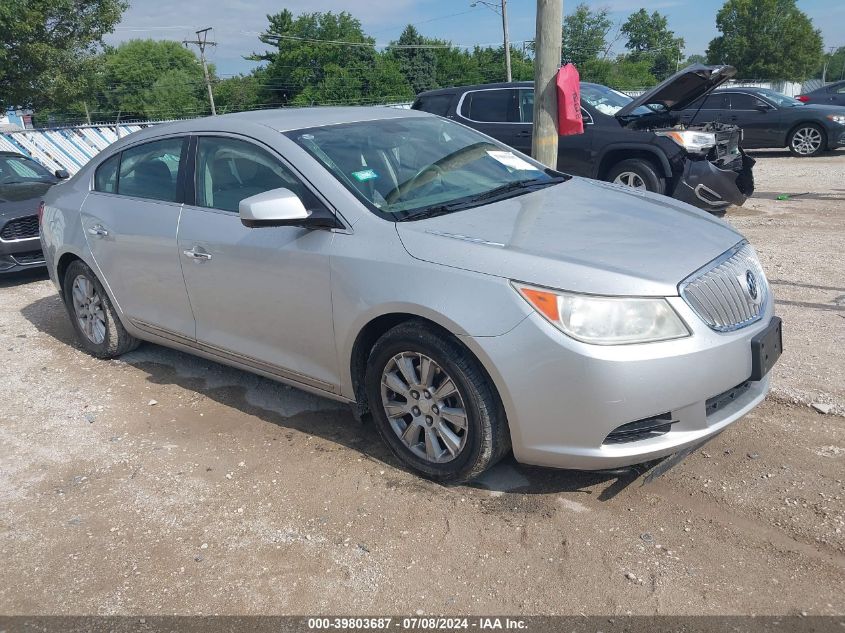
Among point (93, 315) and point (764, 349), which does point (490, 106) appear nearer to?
point (93, 315)

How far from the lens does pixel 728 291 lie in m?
3.06

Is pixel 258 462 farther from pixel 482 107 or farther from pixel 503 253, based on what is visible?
pixel 482 107

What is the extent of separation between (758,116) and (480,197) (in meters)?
13.6

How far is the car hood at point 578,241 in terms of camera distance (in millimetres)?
2867

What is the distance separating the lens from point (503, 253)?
9.86 feet

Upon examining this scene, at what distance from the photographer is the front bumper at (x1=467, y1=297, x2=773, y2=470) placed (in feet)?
9.02

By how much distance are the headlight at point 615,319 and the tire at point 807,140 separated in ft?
47.7

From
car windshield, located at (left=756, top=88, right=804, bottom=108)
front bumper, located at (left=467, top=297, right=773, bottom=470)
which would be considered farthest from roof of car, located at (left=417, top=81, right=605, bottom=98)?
front bumper, located at (left=467, top=297, right=773, bottom=470)

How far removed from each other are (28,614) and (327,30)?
77.2 metres

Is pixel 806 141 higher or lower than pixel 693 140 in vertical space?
lower

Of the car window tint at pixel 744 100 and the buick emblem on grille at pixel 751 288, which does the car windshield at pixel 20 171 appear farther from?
the car window tint at pixel 744 100

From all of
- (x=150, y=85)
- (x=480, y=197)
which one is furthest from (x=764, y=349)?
(x=150, y=85)

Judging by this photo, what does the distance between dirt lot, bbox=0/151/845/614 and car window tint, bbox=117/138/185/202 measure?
4.37 feet

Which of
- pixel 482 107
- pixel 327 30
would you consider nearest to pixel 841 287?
pixel 482 107
